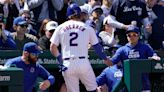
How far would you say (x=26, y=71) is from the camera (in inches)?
358

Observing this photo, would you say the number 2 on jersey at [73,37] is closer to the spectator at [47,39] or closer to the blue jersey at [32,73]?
the blue jersey at [32,73]

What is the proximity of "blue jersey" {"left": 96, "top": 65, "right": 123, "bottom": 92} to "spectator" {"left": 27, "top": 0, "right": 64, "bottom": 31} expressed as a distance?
277cm

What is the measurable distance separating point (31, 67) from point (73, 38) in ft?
2.78

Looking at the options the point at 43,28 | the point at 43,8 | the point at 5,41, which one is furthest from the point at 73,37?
the point at 43,8

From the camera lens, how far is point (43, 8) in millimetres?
12047

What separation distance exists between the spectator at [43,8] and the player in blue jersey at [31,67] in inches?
116

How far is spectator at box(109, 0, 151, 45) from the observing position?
1094 cm

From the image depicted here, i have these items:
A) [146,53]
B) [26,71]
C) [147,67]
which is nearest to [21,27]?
[26,71]

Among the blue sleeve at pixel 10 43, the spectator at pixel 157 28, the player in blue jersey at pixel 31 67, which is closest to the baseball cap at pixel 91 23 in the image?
the spectator at pixel 157 28

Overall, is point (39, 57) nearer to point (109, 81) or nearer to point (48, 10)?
point (109, 81)

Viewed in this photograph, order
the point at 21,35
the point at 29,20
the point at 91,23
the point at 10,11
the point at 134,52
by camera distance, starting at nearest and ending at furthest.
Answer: the point at 134,52 → the point at 21,35 → the point at 91,23 → the point at 29,20 → the point at 10,11

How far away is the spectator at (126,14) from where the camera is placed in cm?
1094

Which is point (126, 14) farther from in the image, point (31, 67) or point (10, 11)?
point (31, 67)

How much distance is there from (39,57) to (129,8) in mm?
2215
